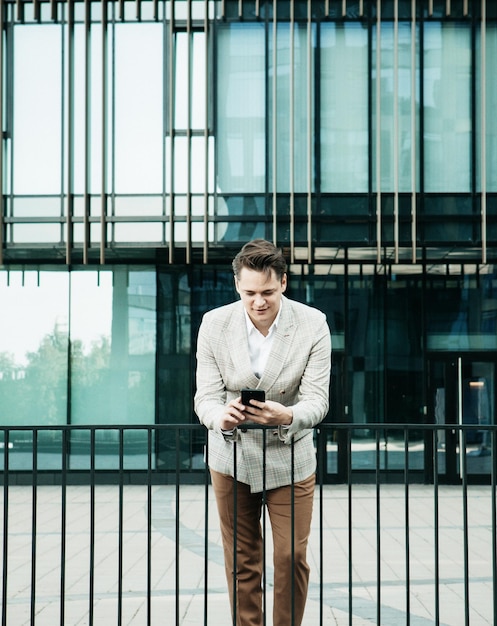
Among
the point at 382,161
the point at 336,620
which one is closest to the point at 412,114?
the point at 382,161

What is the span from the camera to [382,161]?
629 inches

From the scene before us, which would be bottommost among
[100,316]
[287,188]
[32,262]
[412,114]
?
[100,316]

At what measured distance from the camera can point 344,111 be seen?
1606cm

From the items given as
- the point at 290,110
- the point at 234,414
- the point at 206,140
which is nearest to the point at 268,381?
the point at 234,414

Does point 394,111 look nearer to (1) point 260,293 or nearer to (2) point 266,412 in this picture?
(1) point 260,293

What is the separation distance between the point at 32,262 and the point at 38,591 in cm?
1032

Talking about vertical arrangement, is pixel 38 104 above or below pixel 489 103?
above

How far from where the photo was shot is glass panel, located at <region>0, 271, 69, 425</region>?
56.0 ft

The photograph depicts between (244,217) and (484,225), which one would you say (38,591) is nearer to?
(244,217)

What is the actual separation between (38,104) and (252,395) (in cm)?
1397

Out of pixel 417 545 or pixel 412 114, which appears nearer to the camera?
pixel 417 545

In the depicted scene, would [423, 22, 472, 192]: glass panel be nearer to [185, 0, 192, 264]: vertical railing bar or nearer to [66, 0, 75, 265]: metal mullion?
[185, 0, 192, 264]: vertical railing bar

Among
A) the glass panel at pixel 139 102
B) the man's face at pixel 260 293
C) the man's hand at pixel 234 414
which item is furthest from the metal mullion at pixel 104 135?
the man's hand at pixel 234 414

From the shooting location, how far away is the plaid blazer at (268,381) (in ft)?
14.3
